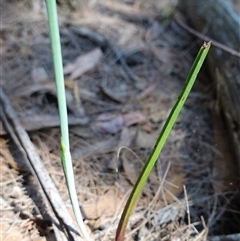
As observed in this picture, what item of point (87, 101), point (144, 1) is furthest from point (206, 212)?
point (144, 1)

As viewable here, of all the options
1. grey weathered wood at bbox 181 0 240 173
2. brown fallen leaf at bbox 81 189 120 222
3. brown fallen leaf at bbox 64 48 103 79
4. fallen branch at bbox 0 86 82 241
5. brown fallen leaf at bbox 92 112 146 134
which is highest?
grey weathered wood at bbox 181 0 240 173

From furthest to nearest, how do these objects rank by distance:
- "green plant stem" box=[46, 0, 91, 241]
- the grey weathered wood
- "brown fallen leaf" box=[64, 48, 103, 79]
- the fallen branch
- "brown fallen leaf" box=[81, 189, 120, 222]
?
"brown fallen leaf" box=[64, 48, 103, 79]
the grey weathered wood
"brown fallen leaf" box=[81, 189, 120, 222]
the fallen branch
"green plant stem" box=[46, 0, 91, 241]

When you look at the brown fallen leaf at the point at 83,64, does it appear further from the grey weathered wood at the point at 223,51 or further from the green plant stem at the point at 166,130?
the green plant stem at the point at 166,130

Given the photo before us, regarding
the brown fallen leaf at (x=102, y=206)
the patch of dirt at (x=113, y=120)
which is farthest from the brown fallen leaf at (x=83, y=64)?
the brown fallen leaf at (x=102, y=206)

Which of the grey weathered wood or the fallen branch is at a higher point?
the grey weathered wood

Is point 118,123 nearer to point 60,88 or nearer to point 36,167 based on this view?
point 36,167

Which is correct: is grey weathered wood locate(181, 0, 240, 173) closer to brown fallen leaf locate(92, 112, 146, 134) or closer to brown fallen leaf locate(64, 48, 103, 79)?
brown fallen leaf locate(92, 112, 146, 134)

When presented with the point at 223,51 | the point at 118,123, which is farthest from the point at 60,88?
the point at 223,51

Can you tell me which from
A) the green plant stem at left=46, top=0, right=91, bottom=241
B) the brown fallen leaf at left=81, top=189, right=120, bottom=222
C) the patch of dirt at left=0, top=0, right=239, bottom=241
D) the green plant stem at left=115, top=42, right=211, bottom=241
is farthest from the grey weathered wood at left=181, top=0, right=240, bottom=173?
the green plant stem at left=46, top=0, right=91, bottom=241
